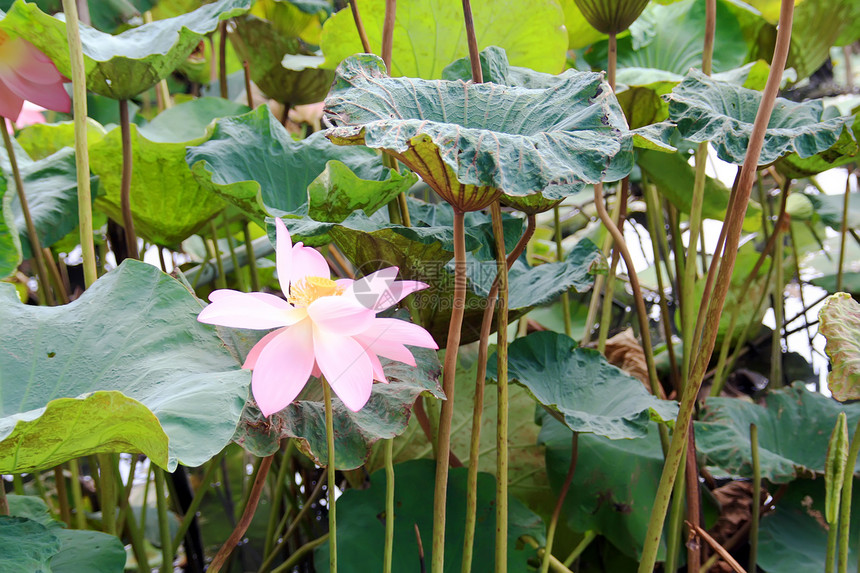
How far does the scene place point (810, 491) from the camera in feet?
2.83

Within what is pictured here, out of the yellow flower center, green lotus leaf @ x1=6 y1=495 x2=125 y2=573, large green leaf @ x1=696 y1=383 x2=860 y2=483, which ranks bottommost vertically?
green lotus leaf @ x1=6 y1=495 x2=125 y2=573

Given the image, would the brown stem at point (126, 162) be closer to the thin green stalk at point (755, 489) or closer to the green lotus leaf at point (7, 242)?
the green lotus leaf at point (7, 242)

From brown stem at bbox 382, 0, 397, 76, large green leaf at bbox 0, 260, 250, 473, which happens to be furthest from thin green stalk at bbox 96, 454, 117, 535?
brown stem at bbox 382, 0, 397, 76

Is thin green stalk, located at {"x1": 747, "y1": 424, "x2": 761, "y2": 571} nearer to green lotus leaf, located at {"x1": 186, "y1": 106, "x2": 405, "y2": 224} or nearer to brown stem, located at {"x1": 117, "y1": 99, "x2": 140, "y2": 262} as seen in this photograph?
green lotus leaf, located at {"x1": 186, "y1": 106, "x2": 405, "y2": 224}

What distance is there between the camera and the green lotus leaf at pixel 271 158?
718mm

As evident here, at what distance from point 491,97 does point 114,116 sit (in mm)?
1022

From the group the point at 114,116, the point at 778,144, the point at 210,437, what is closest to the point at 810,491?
the point at 778,144

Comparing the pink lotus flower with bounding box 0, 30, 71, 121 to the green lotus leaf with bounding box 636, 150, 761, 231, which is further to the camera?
the green lotus leaf with bounding box 636, 150, 761, 231

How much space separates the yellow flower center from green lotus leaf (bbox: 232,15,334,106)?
608 millimetres

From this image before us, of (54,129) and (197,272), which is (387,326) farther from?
(54,129)

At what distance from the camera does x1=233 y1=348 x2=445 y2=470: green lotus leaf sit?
1.63ft

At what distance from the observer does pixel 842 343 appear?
1.91 ft

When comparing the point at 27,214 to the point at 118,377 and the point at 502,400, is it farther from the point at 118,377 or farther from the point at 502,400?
Answer: the point at 502,400

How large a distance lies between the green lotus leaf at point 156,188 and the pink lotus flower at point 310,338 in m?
0.38
